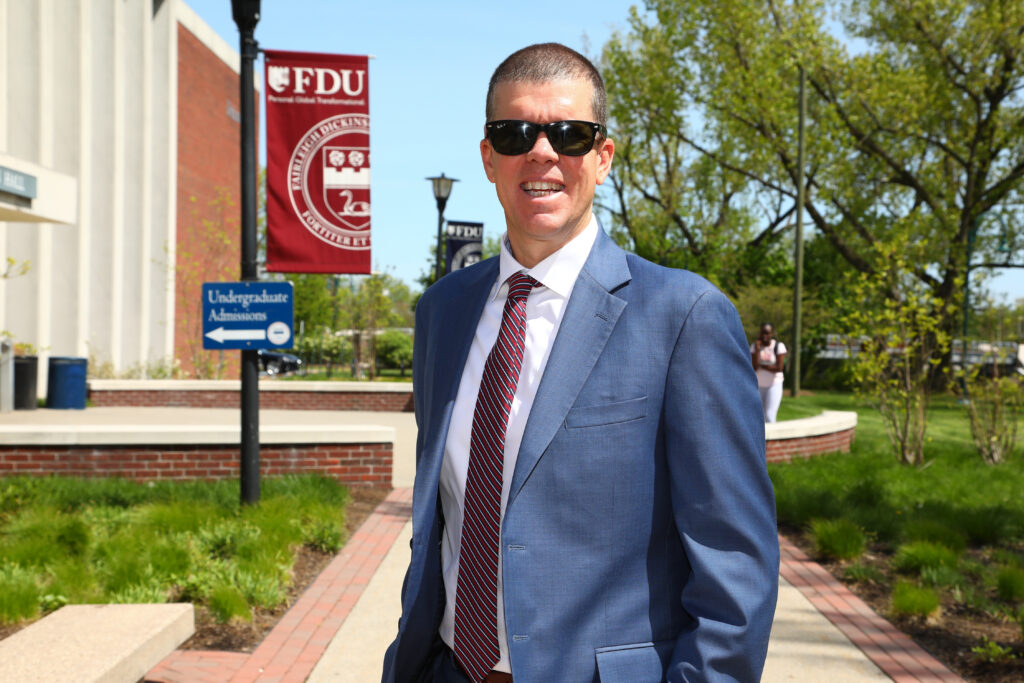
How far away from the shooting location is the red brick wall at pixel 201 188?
2992 cm

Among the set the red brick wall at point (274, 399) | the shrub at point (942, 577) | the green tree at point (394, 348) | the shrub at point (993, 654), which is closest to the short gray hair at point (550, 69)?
the shrub at point (993, 654)

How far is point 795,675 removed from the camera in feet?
16.4

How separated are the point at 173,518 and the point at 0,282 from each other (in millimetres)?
15335

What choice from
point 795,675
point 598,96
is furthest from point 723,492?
point 795,675

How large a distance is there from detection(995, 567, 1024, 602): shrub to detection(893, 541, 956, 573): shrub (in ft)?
1.74

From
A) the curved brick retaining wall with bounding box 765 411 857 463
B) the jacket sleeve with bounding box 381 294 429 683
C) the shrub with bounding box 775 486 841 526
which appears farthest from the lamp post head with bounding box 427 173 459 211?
the jacket sleeve with bounding box 381 294 429 683

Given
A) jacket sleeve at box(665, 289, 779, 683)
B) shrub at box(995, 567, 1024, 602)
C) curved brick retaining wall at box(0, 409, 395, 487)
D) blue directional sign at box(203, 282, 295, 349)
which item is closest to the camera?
jacket sleeve at box(665, 289, 779, 683)

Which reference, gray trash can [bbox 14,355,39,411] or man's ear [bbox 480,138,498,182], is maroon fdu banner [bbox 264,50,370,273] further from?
gray trash can [bbox 14,355,39,411]

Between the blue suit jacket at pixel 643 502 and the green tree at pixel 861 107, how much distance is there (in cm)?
2245

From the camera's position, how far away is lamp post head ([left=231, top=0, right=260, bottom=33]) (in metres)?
7.98

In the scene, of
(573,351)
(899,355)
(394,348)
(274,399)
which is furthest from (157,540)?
(394,348)

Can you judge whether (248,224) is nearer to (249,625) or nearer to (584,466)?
(249,625)

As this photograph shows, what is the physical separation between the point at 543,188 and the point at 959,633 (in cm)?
497

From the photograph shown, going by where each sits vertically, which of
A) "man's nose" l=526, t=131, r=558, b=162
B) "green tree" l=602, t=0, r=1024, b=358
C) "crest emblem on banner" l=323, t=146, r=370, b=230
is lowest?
"man's nose" l=526, t=131, r=558, b=162
